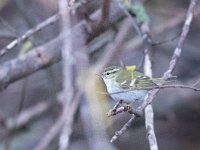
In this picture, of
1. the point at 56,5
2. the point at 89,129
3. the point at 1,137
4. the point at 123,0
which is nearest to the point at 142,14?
A: the point at 123,0

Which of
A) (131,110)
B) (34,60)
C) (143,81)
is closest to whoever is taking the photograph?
(131,110)

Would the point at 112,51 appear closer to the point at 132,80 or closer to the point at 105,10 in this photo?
the point at 132,80

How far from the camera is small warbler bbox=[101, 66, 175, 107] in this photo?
346cm

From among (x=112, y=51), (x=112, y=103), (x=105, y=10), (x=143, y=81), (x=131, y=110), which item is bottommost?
(x=131, y=110)

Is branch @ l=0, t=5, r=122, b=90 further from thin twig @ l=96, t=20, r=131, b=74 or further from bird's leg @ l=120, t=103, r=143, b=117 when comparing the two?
bird's leg @ l=120, t=103, r=143, b=117

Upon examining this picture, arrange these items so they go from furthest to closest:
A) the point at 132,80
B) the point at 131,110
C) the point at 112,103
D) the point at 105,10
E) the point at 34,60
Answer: the point at 112,103
the point at 34,60
the point at 105,10
the point at 132,80
the point at 131,110

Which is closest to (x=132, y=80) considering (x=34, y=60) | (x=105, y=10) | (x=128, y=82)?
(x=128, y=82)

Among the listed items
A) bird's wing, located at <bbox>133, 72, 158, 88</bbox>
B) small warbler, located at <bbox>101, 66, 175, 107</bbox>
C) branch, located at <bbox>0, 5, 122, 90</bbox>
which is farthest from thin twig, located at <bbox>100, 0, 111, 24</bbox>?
bird's wing, located at <bbox>133, 72, 158, 88</bbox>

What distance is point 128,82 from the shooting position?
12.3 ft

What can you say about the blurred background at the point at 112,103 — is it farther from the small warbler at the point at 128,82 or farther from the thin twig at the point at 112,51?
the small warbler at the point at 128,82

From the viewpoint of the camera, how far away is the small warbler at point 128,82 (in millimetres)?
3463

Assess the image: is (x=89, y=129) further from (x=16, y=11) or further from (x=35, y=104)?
(x=16, y=11)

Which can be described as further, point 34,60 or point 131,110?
point 34,60

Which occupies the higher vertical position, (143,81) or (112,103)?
(112,103)
